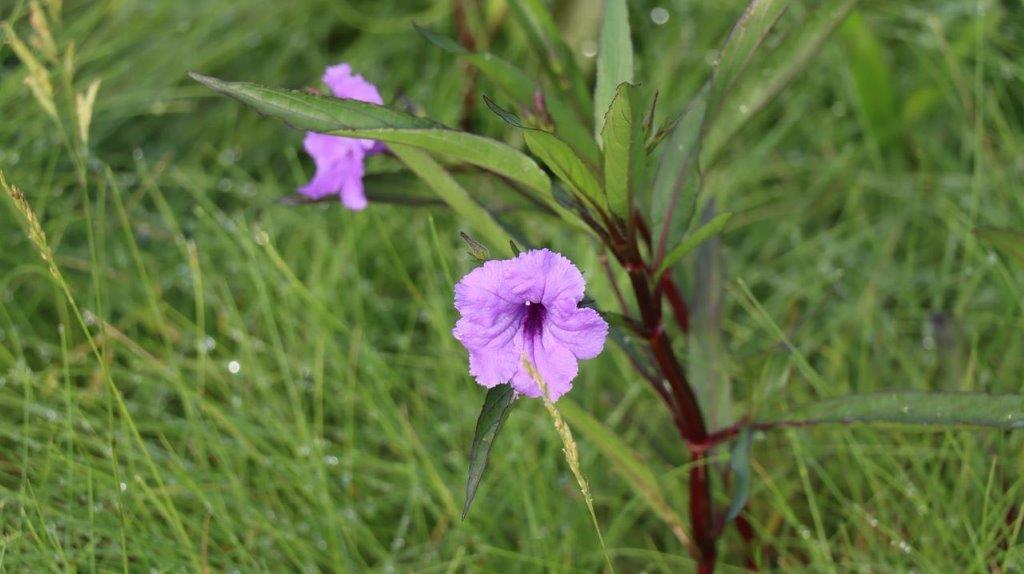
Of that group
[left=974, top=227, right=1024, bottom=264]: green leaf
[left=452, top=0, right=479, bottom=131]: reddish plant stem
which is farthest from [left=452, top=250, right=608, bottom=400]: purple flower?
[left=452, top=0, right=479, bottom=131]: reddish plant stem

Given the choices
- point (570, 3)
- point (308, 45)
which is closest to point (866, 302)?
point (570, 3)

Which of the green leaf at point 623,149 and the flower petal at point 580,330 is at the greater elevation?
the green leaf at point 623,149

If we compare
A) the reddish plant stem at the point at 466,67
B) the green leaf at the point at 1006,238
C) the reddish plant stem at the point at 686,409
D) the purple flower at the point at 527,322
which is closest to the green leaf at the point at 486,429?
the purple flower at the point at 527,322

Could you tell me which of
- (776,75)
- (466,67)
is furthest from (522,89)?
(466,67)

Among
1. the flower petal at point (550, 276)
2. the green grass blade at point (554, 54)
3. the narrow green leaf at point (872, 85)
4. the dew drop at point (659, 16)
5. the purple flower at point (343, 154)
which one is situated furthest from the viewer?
the dew drop at point (659, 16)

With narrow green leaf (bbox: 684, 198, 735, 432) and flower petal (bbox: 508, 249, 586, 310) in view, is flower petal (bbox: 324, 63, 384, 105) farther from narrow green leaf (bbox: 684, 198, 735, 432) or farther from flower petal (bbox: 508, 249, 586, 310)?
narrow green leaf (bbox: 684, 198, 735, 432)

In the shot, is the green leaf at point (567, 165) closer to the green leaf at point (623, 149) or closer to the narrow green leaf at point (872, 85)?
the green leaf at point (623, 149)
